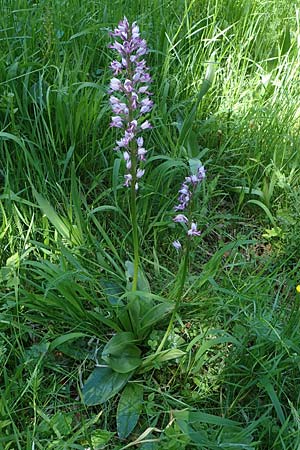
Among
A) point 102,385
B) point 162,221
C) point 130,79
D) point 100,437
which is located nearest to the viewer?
point 130,79

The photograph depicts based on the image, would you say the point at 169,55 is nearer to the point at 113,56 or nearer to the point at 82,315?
the point at 113,56

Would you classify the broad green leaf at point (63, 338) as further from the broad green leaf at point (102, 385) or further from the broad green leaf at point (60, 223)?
the broad green leaf at point (60, 223)


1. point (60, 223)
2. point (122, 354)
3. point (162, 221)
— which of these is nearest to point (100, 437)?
point (122, 354)

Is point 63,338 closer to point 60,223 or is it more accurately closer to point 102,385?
point 102,385

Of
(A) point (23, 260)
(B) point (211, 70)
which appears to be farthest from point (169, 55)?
(A) point (23, 260)

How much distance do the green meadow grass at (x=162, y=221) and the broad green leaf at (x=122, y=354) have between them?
0.08 meters

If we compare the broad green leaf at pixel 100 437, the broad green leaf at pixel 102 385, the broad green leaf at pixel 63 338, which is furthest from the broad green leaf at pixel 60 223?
the broad green leaf at pixel 100 437

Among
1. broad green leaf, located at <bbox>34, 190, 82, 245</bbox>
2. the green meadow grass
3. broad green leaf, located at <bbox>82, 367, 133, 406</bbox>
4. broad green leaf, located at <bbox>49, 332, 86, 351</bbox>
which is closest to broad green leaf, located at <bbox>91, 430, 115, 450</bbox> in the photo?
the green meadow grass

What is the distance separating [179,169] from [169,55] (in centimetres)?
69

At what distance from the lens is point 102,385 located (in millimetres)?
1675

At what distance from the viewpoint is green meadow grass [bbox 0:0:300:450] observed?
1616mm

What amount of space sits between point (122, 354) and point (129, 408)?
0.17 m

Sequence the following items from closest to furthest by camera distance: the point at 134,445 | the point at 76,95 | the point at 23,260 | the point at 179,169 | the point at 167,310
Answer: the point at 134,445 → the point at 167,310 → the point at 23,260 → the point at 179,169 → the point at 76,95

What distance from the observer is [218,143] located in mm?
2490
